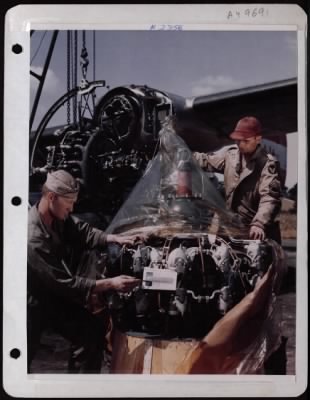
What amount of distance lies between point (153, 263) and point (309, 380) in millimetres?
285

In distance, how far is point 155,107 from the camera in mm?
603

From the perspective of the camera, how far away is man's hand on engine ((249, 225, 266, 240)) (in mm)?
596

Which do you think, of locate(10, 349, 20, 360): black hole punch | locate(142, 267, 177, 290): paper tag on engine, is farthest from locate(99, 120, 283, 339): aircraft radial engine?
locate(10, 349, 20, 360): black hole punch

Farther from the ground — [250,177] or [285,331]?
[250,177]

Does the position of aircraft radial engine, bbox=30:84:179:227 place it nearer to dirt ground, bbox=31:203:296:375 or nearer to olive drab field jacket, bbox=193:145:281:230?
olive drab field jacket, bbox=193:145:281:230

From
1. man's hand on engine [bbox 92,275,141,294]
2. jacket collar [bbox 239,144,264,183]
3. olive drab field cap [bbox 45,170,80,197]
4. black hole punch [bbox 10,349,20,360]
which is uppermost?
jacket collar [bbox 239,144,264,183]

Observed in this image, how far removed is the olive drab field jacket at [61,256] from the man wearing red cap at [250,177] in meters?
0.19

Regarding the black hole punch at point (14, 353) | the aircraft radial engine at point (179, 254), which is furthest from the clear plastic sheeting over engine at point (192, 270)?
the black hole punch at point (14, 353)

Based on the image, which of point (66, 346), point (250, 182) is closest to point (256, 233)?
point (250, 182)

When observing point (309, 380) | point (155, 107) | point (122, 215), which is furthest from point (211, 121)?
point (309, 380)

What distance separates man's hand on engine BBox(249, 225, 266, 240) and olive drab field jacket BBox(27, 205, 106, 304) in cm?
21

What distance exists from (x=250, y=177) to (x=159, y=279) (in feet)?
Result: 0.64

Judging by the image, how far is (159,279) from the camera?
23.4 inches

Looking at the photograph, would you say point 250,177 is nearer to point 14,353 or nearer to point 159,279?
point 159,279
